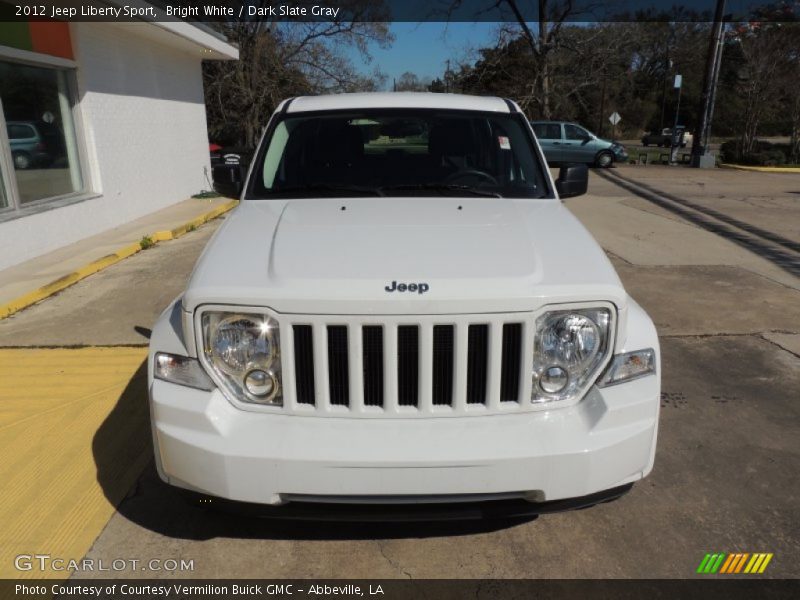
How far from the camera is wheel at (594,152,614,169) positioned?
2277 cm

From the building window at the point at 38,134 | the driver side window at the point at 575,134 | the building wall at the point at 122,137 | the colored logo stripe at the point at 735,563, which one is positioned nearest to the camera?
the colored logo stripe at the point at 735,563

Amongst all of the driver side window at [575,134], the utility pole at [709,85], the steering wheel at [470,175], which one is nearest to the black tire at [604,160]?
the driver side window at [575,134]

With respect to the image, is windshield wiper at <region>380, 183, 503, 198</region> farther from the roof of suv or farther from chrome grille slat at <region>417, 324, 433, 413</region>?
chrome grille slat at <region>417, 324, 433, 413</region>

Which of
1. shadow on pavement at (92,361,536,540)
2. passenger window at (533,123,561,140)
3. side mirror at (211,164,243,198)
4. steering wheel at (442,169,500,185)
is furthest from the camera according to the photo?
passenger window at (533,123,561,140)

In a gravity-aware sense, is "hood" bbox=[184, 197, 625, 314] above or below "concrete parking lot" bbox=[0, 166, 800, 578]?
above

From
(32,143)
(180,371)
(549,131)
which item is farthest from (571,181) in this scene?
(549,131)

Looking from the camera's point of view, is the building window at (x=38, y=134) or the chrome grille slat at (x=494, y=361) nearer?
the chrome grille slat at (x=494, y=361)

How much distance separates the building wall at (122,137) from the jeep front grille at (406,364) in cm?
701

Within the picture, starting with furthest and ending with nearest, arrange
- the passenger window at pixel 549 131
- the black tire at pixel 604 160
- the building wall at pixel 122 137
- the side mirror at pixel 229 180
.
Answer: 1. the black tire at pixel 604 160
2. the passenger window at pixel 549 131
3. the building wall at pixel 122 137
4. the side mirror at pixel 229 180

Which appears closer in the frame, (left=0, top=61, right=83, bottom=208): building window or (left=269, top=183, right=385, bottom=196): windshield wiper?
(left=269, top=183, right=385, bottom=196): windshield wiper

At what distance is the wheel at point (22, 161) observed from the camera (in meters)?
8.29

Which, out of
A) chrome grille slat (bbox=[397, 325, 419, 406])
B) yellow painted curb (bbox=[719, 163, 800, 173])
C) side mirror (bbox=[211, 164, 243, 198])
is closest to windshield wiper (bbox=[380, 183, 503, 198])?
side mirror (bbox=[211, 164, 243, 198])

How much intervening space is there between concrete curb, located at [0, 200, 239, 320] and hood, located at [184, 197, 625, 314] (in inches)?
167

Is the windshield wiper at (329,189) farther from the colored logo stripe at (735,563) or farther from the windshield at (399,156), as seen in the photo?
the colored logo stripe at (735,563)
